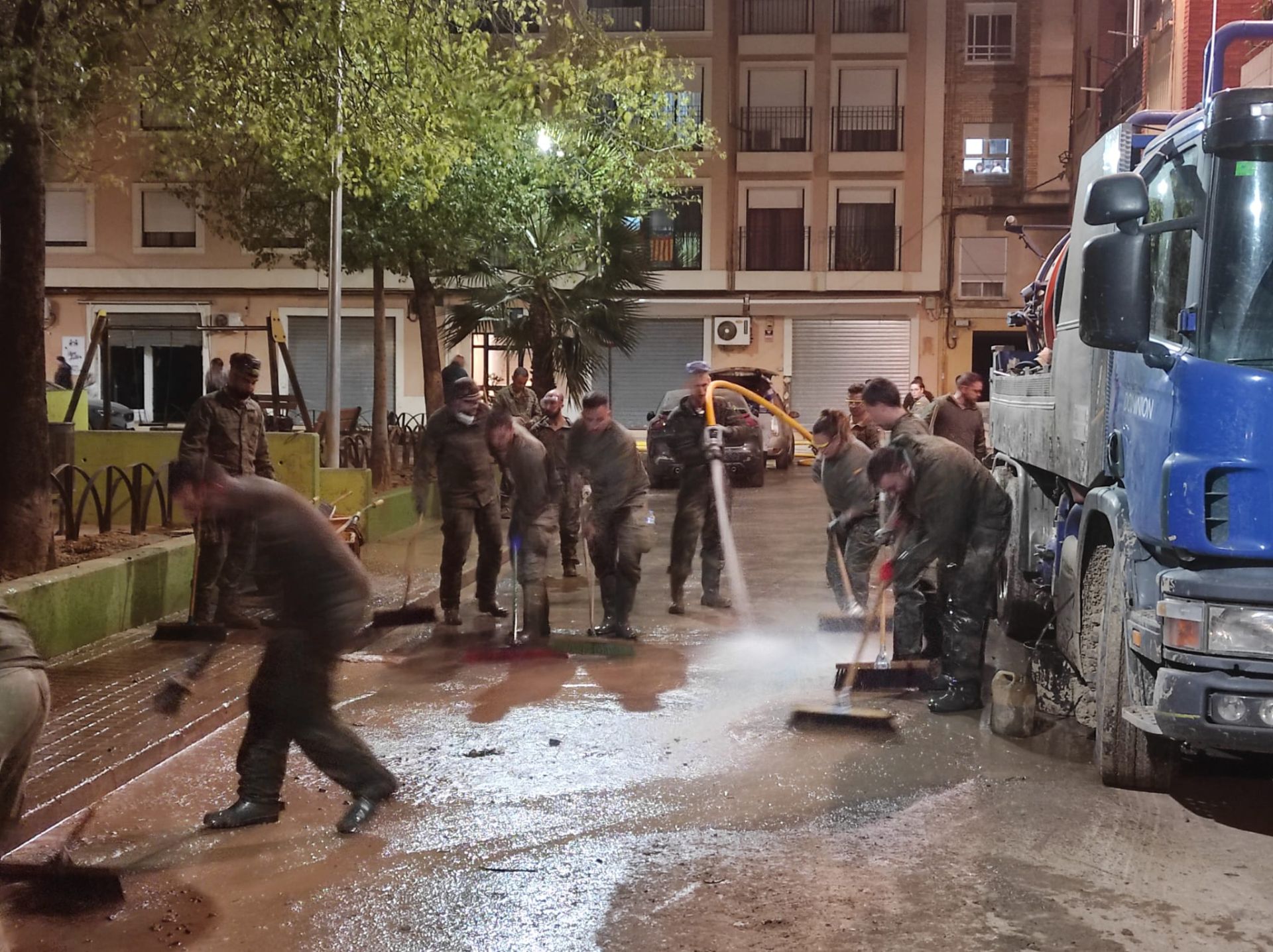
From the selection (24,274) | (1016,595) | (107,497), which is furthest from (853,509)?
(107,497)

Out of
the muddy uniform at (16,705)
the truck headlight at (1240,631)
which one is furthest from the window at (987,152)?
the muddy uniform at (16,705)

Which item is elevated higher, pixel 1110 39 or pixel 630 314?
pixel 1110 39

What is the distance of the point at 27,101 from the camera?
9.02 metres

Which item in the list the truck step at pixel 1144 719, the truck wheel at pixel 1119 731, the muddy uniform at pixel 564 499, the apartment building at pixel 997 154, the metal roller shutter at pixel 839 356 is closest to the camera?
the truck step at pixel 1144 719

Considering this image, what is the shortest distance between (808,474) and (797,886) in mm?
20081

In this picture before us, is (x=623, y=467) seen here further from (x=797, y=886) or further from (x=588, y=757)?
(x=797, y=886)

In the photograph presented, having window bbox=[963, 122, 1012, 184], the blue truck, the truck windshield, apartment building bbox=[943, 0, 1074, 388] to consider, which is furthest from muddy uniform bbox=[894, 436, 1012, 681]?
window bbox=[963, 122, 1012, 184]

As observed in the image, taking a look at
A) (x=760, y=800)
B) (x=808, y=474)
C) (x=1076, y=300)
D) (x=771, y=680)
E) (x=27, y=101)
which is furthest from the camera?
(x=808, y=474)

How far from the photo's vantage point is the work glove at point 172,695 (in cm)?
520

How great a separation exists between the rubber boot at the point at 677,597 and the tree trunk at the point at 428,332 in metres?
9.35

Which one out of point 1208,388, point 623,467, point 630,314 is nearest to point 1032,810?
point 1208,388

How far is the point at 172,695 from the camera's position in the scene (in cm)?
523

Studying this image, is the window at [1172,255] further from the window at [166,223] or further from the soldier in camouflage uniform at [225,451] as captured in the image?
the window at [166,223]

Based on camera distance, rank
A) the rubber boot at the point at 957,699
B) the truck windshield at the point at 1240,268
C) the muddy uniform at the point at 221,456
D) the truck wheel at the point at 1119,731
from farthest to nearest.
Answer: the muddy uniform at the point at 221,456, the rubber boot at the point at 957,699, the truck wheel at the point at 1119,731, the truck windshield at the point at 1240,268
